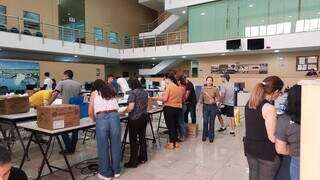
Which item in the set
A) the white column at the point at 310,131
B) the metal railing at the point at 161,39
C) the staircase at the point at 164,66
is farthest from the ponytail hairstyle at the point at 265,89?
the staircase at the point at 164,66

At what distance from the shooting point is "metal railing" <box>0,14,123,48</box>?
1209 cm

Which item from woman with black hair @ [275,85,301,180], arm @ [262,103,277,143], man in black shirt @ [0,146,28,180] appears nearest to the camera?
man in black shirt @ [0,146,28,180]

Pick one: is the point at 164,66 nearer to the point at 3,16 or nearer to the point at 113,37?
the point at 113,37

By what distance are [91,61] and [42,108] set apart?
1424 cm

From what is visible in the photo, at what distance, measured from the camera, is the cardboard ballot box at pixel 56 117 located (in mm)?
3332

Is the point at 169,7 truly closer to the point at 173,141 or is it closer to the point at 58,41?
the point at 58,41

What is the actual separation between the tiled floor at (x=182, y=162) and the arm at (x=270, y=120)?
5.80 feet

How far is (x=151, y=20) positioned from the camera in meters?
23.1

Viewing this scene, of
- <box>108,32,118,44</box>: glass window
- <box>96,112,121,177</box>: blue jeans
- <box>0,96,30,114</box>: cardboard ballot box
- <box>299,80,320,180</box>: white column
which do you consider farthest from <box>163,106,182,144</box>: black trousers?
<box>108,32,118,44</box>: glass window

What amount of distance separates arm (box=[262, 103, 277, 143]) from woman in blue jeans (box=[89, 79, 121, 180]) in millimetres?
2056

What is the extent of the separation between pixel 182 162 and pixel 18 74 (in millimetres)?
10035

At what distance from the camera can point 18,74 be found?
11.7 meters

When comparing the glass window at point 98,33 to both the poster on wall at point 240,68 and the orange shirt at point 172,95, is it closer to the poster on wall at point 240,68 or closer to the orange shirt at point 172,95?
the poster on wall at point 240,68

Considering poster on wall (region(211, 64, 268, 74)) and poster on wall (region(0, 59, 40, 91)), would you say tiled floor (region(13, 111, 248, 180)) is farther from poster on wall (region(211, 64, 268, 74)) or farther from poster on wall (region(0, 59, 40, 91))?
poster on wall (region(211, 64, 268, 74))
